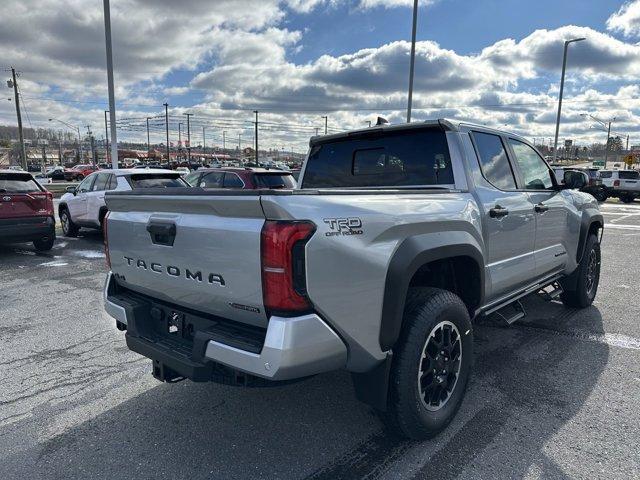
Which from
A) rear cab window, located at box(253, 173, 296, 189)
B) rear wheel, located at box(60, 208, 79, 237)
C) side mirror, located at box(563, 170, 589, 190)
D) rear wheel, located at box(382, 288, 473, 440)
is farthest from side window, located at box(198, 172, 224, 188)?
rear wheel, located at box(382, 288, 473, 440)

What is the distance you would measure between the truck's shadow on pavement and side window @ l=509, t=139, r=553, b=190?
1654 millimetres

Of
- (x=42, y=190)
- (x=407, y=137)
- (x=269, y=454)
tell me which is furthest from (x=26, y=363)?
(x=42, y=190)

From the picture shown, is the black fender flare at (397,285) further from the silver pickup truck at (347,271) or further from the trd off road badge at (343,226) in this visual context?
the trd off road badge at (343,226)

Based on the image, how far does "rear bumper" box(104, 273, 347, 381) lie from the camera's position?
6.98 ft

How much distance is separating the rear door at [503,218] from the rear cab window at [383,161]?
312 mm

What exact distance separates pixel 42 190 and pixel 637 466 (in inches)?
387

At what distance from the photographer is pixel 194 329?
8.80 ft

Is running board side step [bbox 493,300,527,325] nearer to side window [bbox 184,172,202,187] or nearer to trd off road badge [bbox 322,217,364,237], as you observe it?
trd off road badge [bbox 322,217,364,237]

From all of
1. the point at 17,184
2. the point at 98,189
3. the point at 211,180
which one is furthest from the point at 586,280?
the point at 98,189

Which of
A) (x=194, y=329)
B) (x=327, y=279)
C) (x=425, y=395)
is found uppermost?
(x=327, y=279)

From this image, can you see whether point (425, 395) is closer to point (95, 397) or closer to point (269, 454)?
point (269, 454)

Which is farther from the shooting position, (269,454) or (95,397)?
(95,397)

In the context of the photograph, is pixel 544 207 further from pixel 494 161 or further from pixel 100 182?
pixel 100 182

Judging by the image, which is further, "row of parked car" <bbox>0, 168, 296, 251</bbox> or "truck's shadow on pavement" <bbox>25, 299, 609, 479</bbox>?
"row of parked car" <bbox>0, 168, 296, 251</bbox>
